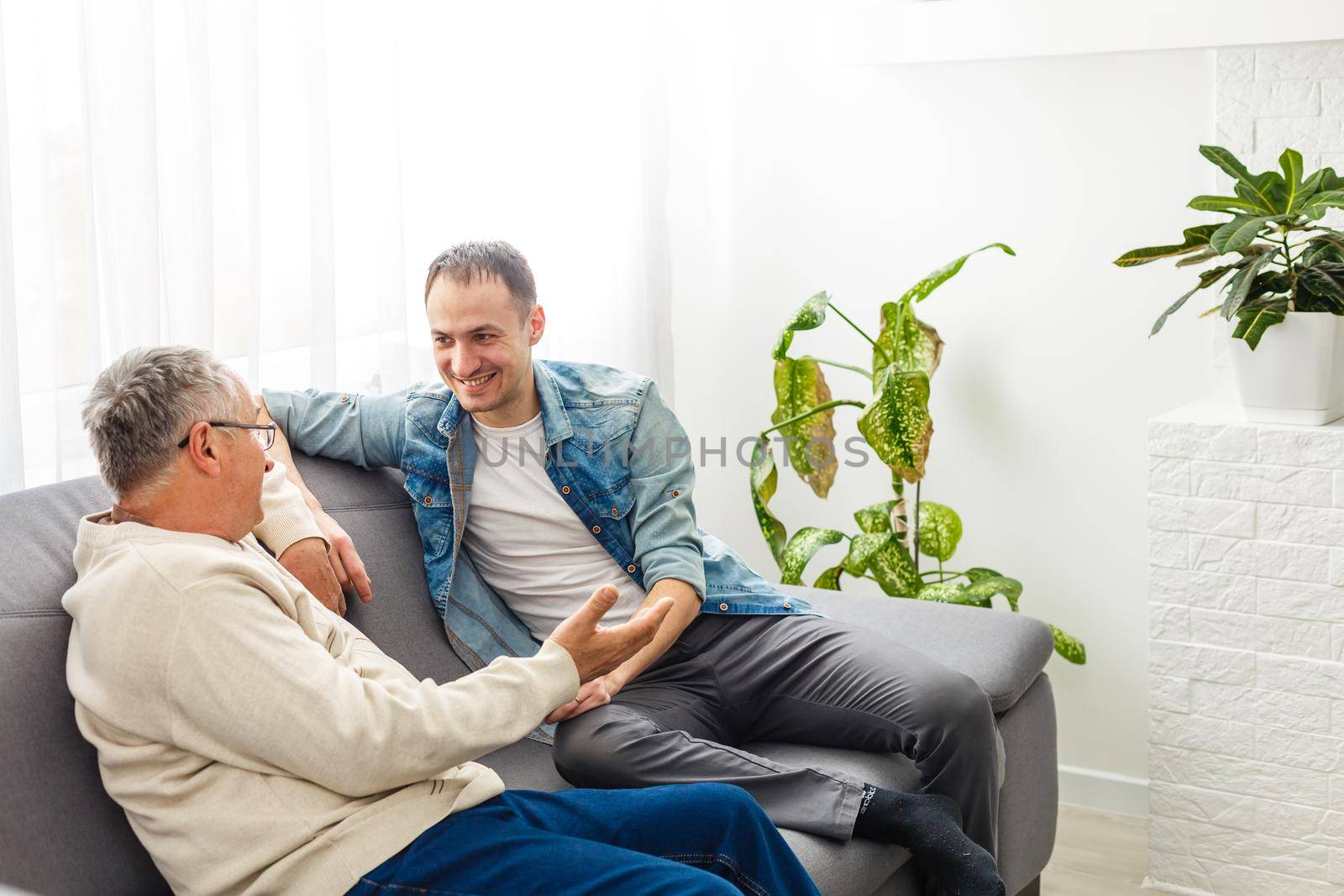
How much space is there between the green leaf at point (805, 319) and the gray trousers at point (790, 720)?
946 mm

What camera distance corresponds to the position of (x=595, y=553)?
2.26 metres

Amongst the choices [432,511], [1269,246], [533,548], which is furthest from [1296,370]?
[432,511]

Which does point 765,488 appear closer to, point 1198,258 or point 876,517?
point 876,517

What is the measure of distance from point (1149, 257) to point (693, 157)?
1376 millimetres

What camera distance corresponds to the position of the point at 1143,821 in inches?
120

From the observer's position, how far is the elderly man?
4.54 feet

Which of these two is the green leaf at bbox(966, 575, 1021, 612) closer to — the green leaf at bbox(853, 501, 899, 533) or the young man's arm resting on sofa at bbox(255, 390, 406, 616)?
the green leaf at bbox(853, 501, 899, 533)

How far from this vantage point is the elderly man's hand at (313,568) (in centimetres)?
188

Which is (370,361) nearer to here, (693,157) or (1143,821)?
(693,157)

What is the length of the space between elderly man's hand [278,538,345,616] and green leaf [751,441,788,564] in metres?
1.40

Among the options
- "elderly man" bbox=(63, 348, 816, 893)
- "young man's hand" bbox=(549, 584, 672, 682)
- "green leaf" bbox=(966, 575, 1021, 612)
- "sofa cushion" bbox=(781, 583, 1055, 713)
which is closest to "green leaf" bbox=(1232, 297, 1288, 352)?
"sofa cushion" bbox=(781, 583, 1055, 713)

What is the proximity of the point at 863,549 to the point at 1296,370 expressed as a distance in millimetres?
1012

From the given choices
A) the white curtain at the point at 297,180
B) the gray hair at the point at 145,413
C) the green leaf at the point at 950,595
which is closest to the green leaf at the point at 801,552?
the green leaf at the point at 950,595

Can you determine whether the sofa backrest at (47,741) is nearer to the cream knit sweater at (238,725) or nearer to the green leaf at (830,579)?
the cream knit sweater at (238,725)
